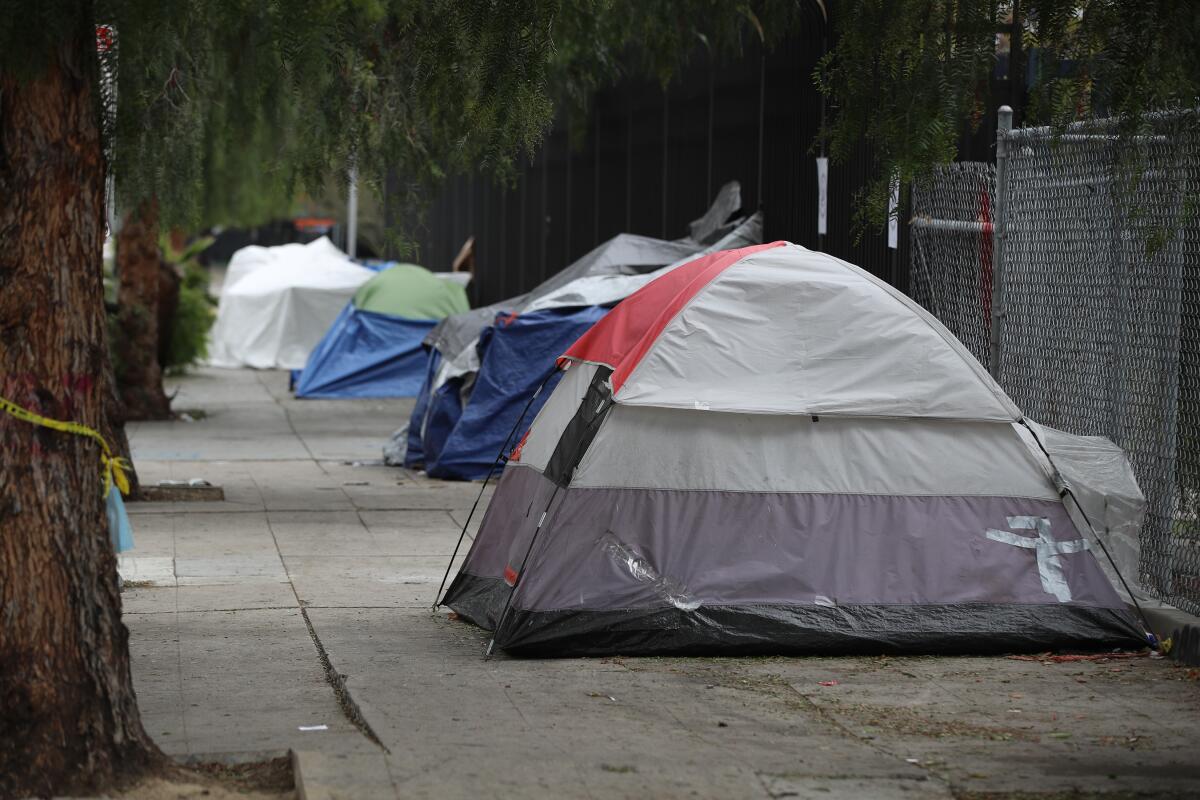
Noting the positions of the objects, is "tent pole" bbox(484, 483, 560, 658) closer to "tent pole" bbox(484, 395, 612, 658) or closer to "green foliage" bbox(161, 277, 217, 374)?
"tent pole" bbox(484, 395, 612, 658)

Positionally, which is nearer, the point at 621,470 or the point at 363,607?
the point at 621,470

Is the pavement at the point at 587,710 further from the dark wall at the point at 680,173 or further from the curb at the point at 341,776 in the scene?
the dark wall at the point at 680,173

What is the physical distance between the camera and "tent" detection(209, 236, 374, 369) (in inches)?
1084

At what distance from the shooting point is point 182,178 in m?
11.9

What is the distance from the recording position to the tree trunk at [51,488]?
503cm

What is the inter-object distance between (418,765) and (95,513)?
135 cm

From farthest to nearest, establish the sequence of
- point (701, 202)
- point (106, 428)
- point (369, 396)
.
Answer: point (369, 396) → point (701, 202) → point (106, 428)

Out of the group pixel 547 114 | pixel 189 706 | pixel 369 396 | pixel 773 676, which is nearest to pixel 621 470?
pixel 773 676

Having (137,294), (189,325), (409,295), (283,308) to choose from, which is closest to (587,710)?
(137,294)

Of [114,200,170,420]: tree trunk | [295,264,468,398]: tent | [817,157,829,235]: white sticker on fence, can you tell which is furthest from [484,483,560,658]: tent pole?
[295,264,468,398]: tent

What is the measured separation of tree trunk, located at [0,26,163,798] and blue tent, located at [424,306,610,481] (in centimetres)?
870

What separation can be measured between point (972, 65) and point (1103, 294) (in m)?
2.60

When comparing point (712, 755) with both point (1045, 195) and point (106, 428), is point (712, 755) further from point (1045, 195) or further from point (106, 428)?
point (106, 428)

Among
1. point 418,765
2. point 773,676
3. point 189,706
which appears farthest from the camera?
point 773,676
